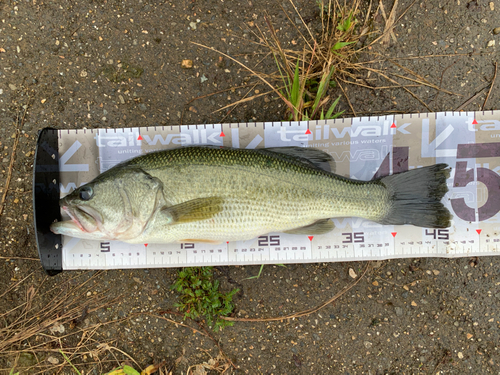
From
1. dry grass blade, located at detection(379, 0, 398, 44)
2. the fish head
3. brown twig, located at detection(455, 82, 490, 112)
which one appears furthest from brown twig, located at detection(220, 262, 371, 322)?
dry grass blade, located at detection(379, 0, 398, 44)

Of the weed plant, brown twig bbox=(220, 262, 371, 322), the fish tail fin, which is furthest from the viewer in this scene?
brown twig bbox=(220, 262, 371, 322)

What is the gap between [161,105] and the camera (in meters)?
3.32

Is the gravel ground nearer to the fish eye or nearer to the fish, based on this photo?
the fish

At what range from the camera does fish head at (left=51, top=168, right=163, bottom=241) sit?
261cm

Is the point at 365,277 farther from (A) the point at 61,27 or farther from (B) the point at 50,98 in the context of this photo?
(A) the point at 61,27

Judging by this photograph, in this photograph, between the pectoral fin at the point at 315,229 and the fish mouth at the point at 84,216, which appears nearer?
the fish mouth at the point at 84,216

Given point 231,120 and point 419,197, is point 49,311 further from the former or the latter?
point 419,197

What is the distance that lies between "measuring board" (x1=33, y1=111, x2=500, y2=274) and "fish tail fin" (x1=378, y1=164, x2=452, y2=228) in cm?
35

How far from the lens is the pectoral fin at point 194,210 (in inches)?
104

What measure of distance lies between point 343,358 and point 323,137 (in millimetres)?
2494

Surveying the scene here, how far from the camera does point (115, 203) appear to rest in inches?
103

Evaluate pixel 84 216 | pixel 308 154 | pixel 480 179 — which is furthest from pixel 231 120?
pixel 480 179

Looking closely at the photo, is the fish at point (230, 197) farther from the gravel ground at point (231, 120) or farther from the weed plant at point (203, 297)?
the gravel ground at point (231, 120)

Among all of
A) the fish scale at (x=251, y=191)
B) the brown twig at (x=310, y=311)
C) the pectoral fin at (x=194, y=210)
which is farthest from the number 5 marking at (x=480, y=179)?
the pectoral fin at (x=194, y=210)
